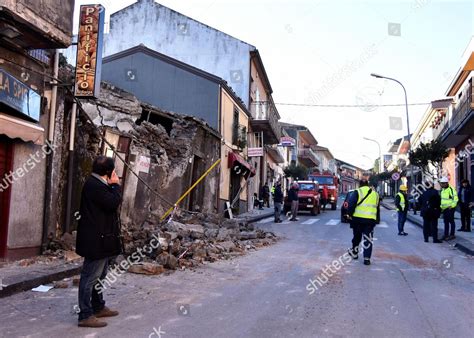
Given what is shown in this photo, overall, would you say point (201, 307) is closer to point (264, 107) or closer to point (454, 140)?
point (454, 140)

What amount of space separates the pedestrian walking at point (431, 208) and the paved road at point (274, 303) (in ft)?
12.3

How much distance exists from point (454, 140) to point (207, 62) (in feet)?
50.8

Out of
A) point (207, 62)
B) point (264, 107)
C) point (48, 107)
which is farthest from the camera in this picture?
point (264, 107)

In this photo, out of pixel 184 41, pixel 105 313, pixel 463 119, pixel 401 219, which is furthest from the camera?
pixel 184 41

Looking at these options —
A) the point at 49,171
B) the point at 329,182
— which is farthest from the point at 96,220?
the point at 329,182

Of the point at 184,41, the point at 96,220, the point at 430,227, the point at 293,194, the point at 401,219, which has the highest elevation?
the point at 184,41

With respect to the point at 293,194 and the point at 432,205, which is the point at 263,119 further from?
the point at 432,205

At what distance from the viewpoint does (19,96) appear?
7602 millimetres

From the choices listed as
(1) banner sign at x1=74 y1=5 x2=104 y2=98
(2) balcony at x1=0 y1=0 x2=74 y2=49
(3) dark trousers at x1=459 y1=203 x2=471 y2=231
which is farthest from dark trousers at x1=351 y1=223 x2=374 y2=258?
(3) dark trousers at x1=459 y1=203 x2=471 y2=231

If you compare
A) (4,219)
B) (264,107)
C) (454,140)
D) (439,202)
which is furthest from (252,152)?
(4,219)

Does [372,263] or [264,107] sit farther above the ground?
[264,107]

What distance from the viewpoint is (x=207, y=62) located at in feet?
96.7

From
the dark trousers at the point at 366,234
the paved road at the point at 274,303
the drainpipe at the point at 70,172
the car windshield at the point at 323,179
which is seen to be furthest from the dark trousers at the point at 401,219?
the car windshield at the point at 323,179

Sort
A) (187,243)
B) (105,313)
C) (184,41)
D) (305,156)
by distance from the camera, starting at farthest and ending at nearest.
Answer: (305,156) < (184,41) < (187,243) < (105,313)
